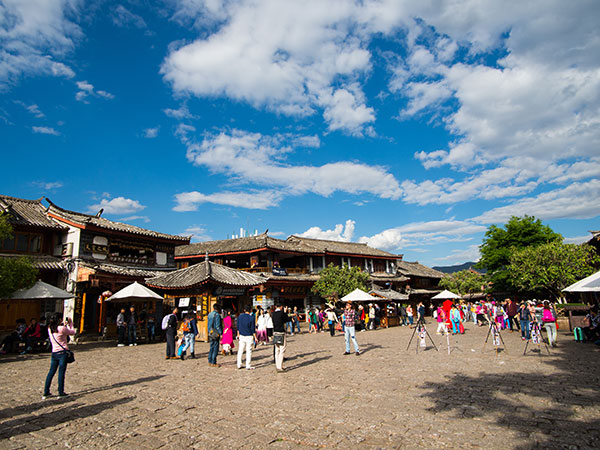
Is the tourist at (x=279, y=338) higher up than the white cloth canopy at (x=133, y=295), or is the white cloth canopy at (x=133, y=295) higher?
the white cloth canopy at (x=133, y=295)

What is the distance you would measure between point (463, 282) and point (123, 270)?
37811 millimetres

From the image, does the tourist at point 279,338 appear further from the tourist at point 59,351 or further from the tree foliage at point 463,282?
the tree foliage at point 463,282

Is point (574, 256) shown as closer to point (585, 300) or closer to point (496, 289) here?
point (585, 300)

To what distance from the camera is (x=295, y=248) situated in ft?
107

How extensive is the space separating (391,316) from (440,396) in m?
20.2

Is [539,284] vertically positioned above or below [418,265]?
below

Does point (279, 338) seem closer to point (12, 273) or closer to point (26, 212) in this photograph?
point (12, 273)

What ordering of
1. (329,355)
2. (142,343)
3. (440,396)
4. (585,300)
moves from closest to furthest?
1. (440,396)
2. (329,355)
3. (142,343)
4. (585,300)

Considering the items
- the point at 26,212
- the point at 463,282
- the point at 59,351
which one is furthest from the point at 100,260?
the point at 463,282

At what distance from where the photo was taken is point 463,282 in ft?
145

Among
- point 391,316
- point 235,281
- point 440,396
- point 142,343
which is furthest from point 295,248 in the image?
point 440,396

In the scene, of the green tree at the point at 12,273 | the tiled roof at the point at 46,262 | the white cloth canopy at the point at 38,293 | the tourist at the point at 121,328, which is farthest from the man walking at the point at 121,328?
the tiled roof at the point at 46,262

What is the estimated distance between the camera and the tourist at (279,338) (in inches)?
368

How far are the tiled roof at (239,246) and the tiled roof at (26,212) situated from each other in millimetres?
11316
